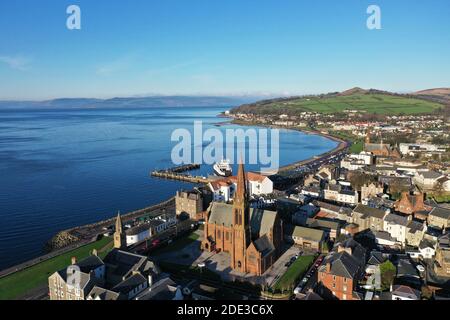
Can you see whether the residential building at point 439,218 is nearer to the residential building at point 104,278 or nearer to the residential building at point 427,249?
the residential building at point 427,249

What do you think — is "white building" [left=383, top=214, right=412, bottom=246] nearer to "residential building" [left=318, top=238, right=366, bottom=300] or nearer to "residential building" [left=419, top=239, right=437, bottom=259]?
"residential building" [left=419, top=239, right=437, bottom=259]

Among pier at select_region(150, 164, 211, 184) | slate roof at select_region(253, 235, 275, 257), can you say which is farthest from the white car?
pier at select_region(150, 164, 211, 184)

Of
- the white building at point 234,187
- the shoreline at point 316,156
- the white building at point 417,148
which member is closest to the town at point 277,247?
the white building at point 234,187

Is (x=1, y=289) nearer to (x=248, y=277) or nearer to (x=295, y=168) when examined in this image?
(x=248, y=277)

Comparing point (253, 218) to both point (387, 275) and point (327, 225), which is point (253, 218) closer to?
point (327, 225)

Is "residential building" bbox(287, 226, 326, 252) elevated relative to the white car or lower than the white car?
elevated

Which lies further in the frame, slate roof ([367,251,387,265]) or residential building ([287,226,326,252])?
residential building ([287,226,326,252])

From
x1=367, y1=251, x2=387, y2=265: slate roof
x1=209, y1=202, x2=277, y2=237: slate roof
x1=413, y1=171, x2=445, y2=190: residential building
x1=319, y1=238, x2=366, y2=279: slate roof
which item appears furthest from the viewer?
x1=413, y1=171, x2=445, y2=190: residential building
